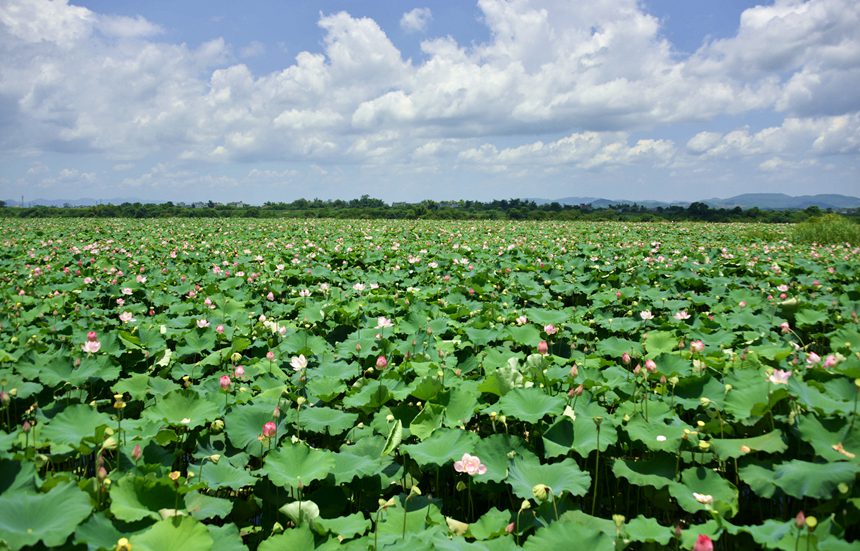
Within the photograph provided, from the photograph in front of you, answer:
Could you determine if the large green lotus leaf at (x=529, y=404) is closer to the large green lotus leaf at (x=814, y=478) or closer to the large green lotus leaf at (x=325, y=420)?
the large green lotus leaf at (x=325, y=420)

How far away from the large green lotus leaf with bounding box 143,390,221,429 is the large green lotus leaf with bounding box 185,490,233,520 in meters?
0.48

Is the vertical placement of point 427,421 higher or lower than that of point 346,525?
higher

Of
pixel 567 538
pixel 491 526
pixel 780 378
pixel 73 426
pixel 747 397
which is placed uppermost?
pixel 780 378

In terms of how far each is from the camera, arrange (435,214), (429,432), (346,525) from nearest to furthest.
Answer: (346,525) → (429,432) → (435,214)

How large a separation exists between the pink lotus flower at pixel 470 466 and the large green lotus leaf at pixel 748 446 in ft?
2.98

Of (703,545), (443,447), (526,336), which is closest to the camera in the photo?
(703,545)

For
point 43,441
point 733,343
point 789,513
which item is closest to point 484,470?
point 789,513

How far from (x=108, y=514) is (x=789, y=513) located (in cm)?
242

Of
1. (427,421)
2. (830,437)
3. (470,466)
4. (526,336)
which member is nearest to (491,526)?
(470,466)

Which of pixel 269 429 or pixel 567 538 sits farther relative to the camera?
pixel 269 429

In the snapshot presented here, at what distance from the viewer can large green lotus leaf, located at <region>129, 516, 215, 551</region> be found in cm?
149

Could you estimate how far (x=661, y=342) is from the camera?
3.53 meters

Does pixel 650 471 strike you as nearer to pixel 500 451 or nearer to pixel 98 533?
pixel 500 451

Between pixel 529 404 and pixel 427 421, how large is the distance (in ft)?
1.57
